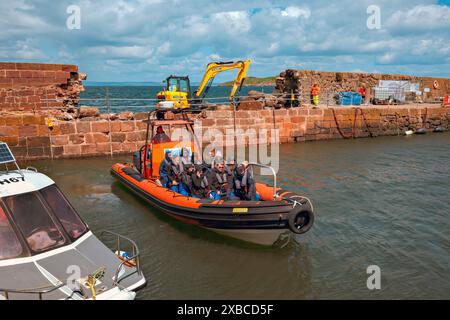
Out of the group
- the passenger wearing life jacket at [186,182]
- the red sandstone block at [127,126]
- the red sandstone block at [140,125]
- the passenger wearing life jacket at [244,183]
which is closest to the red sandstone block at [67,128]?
the red sandstone block at [127,126]

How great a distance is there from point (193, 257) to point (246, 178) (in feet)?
6.88

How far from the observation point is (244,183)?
843 centimetres

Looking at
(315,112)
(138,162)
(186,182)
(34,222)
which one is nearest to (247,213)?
(186,182)

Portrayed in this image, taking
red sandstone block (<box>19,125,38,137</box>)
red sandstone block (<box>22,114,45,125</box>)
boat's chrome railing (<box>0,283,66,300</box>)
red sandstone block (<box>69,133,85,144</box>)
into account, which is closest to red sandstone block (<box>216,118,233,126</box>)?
red sandstone block (<box>69,133,85,144</box>)

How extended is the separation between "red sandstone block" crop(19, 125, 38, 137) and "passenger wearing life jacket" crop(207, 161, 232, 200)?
967 centimetres

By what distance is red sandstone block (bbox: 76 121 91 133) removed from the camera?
15969 mm

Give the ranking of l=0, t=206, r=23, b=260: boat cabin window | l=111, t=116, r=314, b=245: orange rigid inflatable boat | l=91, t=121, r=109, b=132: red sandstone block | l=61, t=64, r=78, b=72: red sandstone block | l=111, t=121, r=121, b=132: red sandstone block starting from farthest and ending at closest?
l=61, t=64, r=78, b=72: red sandstone block < l=111, t=121, r=121, b=132: red sandstone block < l=91, t=121, r=109, b=132: red sandstone block < l=111, t=116, r=314, b=245: orange rigid inflatable boat < l=0, t=206, r=23, b=260: boat cabin window

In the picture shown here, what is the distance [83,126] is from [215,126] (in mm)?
6226

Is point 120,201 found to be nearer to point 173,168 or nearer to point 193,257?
point 173,168

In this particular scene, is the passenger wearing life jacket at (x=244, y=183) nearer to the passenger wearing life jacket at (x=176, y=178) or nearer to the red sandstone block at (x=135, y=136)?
the passenger wearing life jacket at (x=176, y=178)

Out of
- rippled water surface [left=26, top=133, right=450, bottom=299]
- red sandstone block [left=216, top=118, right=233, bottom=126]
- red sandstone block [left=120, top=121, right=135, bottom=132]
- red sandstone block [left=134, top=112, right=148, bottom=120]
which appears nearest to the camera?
rippled water surface [left=26, top=133, right=450, bottom=299]

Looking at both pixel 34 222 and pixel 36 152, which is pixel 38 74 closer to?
pixel 36 152

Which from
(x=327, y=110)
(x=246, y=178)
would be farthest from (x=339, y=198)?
(x=327, y=110)

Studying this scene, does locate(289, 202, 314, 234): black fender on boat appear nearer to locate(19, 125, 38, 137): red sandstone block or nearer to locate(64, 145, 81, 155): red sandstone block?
locate(64, 145, 81, 155): red sandstone block
